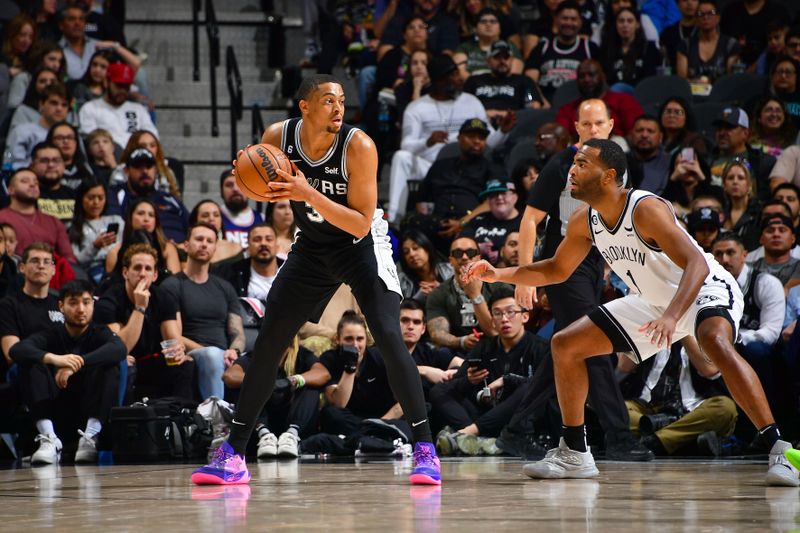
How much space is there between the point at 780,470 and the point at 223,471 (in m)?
2.25

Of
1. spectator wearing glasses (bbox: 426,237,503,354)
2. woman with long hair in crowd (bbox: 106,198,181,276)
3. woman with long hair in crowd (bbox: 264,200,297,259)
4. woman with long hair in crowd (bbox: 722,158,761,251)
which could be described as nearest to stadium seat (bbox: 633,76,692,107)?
woman with long hair in crowd (bbox: 722,158,761,251)

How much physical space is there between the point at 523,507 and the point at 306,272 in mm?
1494

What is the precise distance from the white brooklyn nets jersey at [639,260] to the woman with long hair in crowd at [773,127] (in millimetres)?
5182

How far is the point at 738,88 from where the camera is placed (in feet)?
35.0

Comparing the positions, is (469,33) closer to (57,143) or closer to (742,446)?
(57,143)

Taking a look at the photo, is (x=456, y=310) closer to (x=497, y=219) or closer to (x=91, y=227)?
(x=497, y=219)

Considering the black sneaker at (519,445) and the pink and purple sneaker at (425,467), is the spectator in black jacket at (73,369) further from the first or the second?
the pink and purple sneaker at (425,467)

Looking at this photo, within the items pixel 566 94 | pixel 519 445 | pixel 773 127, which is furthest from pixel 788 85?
pixel 519 445

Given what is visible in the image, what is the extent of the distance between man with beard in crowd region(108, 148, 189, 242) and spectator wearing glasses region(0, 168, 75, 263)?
0.50 m

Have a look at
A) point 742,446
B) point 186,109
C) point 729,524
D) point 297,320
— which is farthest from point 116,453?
point 186,109

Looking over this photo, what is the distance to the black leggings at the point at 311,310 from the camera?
4.77 m

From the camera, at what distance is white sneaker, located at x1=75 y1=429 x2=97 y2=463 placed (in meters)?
7.28

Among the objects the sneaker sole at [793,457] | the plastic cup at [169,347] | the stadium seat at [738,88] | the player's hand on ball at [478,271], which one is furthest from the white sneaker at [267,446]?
the stadium seat at [738,88]

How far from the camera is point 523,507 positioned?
3867 mm
